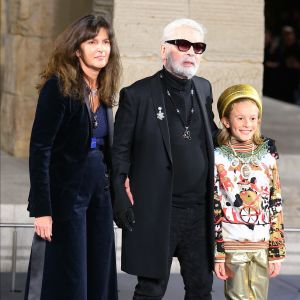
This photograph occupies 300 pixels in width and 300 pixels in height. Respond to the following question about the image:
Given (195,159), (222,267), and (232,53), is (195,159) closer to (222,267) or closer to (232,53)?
(222,267)

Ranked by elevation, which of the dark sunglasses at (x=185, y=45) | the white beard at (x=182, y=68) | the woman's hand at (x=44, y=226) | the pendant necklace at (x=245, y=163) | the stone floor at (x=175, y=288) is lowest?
the stone floor at (x=175, y=288)

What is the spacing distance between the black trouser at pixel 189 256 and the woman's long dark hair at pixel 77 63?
0.68 m

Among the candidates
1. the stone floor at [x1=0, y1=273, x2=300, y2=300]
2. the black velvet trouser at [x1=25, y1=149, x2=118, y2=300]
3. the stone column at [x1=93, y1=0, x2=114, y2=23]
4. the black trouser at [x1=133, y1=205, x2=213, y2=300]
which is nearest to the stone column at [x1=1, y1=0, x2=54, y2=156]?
the stone column at [x1=93, y1=0, x2=114, y2=23]

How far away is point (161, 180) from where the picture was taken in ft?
18.2

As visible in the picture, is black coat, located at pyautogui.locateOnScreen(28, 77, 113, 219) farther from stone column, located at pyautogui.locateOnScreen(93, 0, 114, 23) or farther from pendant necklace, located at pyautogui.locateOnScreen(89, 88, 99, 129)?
stone column, located at pyautogui.locateOnScreen(93, 0, 114, 23)

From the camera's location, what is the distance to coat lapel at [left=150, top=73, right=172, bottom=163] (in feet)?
18.2

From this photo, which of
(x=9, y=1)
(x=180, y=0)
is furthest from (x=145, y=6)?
(x=9, y=1)

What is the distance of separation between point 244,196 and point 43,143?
98 centimetres

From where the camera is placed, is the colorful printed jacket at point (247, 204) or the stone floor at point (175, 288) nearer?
the colorful printed jacket at point (247, 204)

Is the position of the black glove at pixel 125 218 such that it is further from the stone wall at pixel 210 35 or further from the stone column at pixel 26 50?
the stone column at pixel 26 50

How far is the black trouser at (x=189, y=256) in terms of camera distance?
18.5ft

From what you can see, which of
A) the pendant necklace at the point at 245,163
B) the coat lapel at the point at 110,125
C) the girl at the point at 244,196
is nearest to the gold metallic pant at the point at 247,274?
the girl at the point at 244,196

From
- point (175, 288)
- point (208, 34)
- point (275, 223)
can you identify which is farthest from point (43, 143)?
point (208, 34)

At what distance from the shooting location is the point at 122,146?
559cm
